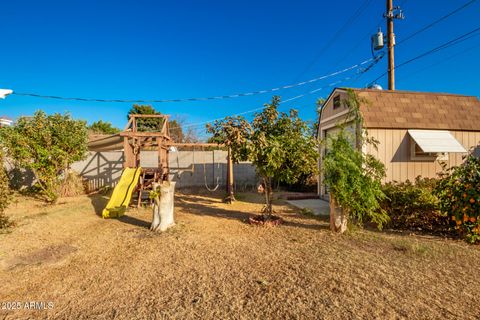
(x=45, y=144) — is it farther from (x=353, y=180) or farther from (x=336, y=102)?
(x=336, y=102)

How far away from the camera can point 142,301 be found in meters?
2.49

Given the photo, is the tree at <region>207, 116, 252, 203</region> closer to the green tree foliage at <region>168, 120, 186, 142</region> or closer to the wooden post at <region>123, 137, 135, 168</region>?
the wooden post at <region>123, 137, 135, 168</region>

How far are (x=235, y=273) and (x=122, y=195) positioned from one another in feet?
16.9

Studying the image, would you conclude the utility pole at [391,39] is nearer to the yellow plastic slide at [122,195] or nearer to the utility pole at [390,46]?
the utility pole at [390,46]

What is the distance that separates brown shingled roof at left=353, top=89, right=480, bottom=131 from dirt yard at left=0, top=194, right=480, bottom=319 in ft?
10.7

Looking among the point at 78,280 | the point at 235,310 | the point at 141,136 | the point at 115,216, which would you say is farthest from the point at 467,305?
the point at 141,136

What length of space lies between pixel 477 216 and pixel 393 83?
767 cm

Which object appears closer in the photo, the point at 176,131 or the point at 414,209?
the point at 414,209

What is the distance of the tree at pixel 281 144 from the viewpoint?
488 centimetres

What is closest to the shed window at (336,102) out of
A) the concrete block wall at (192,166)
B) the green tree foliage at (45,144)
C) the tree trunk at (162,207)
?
the concrete block wall at (192,166)

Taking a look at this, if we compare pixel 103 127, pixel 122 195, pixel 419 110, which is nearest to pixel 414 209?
pixel 419 110

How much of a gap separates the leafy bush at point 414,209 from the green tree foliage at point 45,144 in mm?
9452

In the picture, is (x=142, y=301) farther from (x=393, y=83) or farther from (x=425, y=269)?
(x=393, y=83)

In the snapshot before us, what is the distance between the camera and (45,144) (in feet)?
25.2
